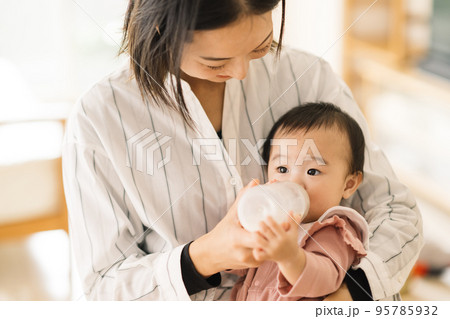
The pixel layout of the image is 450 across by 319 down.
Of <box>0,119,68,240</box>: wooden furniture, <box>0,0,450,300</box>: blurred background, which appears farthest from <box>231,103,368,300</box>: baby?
<box>0,119,68,240</box>: wooden furniture

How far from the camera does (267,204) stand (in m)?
0.70

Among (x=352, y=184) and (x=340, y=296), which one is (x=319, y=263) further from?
(x=352, y=184)

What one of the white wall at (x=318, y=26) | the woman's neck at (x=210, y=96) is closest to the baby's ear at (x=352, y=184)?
the woman's neck at (x=210, y=96)

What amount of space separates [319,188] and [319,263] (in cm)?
14

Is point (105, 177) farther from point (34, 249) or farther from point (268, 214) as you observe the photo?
point (34, 249)

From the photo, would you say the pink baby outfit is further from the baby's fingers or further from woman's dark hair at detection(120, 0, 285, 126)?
woman's dark hair at detection(120, 0, 285, 126)

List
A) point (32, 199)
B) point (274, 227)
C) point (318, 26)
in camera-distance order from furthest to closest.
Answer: point (318, 26), point (32, 199), point (274, 227)

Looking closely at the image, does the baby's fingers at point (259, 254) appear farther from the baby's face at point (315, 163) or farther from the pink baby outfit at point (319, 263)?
the baby's face at point (315, 163)

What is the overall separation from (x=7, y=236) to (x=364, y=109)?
54.1 inches

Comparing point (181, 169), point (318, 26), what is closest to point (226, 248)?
point (181, 169)

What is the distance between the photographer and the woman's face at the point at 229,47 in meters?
0.67

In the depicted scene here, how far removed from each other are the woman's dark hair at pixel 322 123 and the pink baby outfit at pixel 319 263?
0.10m

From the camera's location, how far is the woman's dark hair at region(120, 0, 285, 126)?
2.13 ft
